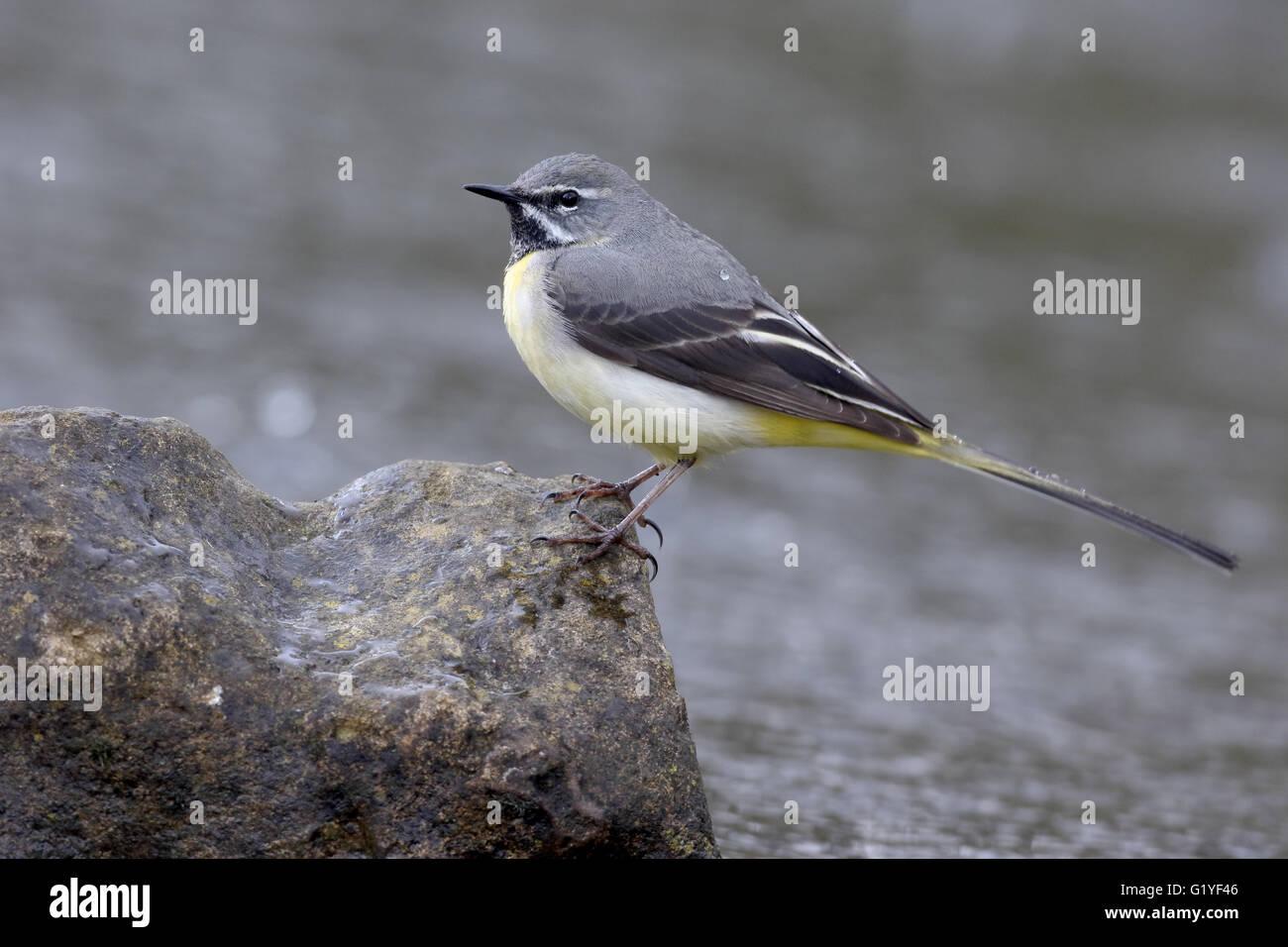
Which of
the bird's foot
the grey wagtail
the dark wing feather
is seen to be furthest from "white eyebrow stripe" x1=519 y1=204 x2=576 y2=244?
the bird's foot

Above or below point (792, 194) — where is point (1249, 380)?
below

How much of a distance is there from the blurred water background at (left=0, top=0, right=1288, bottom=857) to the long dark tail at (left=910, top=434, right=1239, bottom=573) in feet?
7.43

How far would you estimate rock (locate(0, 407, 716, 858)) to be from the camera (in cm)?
553

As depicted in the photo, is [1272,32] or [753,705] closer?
[753,705]

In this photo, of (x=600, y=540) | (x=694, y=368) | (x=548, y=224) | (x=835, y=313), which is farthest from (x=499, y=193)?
(x=835, y=313)

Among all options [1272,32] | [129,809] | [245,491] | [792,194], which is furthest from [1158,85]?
[129,809]

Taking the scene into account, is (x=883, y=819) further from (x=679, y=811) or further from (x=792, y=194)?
(x=792, y=194)

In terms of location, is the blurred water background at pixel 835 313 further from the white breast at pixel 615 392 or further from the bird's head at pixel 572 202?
the bird's head at pixel 572 202

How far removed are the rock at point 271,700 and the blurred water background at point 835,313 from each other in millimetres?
2163

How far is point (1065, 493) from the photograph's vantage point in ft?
23.5

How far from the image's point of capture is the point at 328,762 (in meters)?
5.64

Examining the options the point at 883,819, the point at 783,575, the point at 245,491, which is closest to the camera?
the point at 245,491

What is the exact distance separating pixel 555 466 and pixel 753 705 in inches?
145

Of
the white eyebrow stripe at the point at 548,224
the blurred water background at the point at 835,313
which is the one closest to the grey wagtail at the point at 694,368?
the white eyebrow stripe at the point at 548,224
